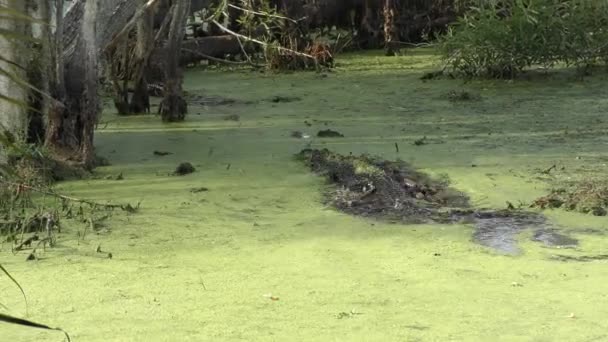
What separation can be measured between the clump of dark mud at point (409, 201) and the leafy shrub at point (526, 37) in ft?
11.2

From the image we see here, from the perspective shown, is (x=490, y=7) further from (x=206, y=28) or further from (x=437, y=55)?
(x=206, y=28)

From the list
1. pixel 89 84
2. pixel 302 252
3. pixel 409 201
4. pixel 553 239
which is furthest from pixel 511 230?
pixel 89 84

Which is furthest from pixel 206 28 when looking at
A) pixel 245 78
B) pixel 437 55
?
Answer: pixel 437 55

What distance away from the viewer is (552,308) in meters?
3.54

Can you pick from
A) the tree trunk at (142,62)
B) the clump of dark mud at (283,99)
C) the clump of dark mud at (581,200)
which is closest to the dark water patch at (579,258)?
the clump of dark mud at (581,200)

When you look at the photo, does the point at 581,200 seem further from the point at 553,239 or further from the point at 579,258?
the point at 579,258

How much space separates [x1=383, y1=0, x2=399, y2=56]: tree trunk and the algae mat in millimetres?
3949

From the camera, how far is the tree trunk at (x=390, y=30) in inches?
453

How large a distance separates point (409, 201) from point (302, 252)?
1.07 m

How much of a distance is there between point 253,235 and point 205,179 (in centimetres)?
120

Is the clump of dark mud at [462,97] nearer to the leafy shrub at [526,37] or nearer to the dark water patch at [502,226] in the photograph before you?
the leafy shrub at [526,37]

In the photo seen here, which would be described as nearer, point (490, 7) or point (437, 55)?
point (490, 7)

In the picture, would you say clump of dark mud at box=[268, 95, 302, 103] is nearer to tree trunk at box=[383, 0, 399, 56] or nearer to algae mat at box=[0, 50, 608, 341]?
algae mat at box=[0, 50, 608, 341]

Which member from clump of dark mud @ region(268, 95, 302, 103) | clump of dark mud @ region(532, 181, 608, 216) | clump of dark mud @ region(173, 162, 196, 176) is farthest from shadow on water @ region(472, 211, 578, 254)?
clump of dark mud @ region(268, 95, 302, 103)
